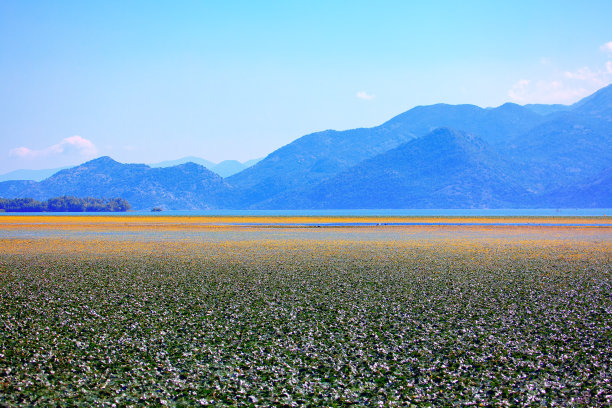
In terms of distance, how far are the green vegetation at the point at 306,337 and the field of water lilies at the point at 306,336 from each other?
5cm

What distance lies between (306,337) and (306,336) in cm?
10

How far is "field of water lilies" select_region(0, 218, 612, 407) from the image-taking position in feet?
36.3

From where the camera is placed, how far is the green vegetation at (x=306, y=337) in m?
11.1

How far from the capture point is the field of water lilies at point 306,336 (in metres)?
11.1

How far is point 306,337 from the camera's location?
1523 centimetres

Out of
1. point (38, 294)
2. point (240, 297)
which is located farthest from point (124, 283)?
point (240, 297)

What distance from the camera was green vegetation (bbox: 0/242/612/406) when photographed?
1105cm

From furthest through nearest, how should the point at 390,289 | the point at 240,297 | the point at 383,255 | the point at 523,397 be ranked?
the point at 383,255, the point at 390,289, the point at 240,297, the point at 523,397

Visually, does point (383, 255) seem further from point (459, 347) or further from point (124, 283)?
point (459, 347)

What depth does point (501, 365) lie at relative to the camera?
12.7 meters

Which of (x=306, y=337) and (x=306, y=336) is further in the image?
(x=306, y=336)

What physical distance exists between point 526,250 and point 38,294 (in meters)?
33.7

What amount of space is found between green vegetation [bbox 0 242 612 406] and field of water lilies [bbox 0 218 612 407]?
5cm

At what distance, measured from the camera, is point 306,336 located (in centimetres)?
1534
